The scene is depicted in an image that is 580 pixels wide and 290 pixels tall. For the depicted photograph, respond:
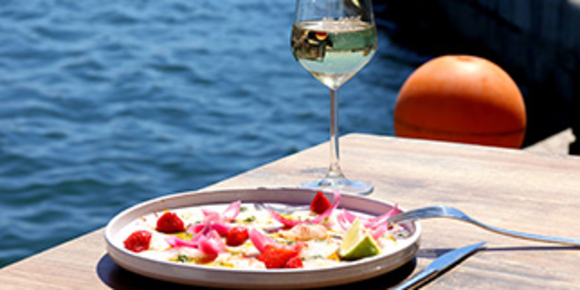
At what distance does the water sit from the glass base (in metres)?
4.65

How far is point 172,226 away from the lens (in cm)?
141

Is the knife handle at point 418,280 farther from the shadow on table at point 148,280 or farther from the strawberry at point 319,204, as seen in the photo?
the strawberry at point 319,204

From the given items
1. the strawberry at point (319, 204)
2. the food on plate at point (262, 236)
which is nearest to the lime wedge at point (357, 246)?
the food on plate at point (262, 236)

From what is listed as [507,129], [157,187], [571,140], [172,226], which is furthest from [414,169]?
[157,187]

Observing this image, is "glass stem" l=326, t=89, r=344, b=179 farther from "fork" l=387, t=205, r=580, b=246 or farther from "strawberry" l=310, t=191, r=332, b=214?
"fork" l=387, t=205, r=580, b=246

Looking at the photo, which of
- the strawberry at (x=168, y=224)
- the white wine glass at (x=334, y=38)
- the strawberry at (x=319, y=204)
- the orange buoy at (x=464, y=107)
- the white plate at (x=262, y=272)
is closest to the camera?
the white plate at (x=262, y=272)

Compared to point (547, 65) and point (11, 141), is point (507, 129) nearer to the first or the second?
point (547, 65)

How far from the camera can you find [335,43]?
175cm

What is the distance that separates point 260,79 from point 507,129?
697 cm

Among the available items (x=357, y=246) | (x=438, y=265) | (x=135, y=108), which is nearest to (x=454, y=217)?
(x=438, y=265)

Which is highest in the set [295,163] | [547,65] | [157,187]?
[295,163]

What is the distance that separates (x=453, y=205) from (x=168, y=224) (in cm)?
57

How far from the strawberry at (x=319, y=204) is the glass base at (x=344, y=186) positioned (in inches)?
8.2

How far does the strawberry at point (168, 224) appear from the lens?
4.62 ft
